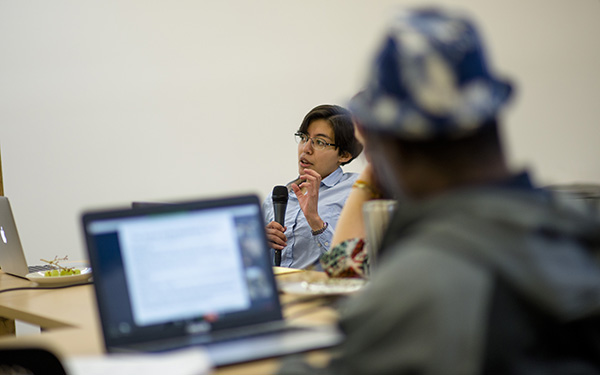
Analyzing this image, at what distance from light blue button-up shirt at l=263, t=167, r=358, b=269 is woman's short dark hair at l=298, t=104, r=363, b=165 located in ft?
0.43

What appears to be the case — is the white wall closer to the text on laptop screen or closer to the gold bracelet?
the gold bracelet

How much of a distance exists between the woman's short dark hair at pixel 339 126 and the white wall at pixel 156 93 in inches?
42.3

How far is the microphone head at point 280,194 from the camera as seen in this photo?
2.52m

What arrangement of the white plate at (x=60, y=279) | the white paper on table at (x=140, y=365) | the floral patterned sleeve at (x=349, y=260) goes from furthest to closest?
1. the white plate at (x=60, y=279)
2. the floral patterned sleeve at (x=349, y=260)
3. the white paper on table at (x=140, y=365)

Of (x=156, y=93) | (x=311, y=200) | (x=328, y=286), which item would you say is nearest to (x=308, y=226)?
(x=311, y=200)

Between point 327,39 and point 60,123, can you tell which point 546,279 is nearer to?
point 327,39

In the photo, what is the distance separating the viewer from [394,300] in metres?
0.63

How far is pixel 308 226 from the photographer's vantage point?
9.09 feet

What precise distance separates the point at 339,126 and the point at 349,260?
1386 millimetres

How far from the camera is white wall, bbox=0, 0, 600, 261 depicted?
4.00 metres

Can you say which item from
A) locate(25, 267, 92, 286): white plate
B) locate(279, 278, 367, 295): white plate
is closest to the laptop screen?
locate(279, 278, 367, 295): white plate

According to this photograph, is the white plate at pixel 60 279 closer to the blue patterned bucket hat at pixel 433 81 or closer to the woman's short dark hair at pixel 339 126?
the woman's short dark hair at pixel 339 126

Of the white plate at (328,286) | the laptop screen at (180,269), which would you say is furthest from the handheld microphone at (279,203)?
the laptop screen at (180,269)

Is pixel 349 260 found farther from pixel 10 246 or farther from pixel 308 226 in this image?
pixel 10 246
